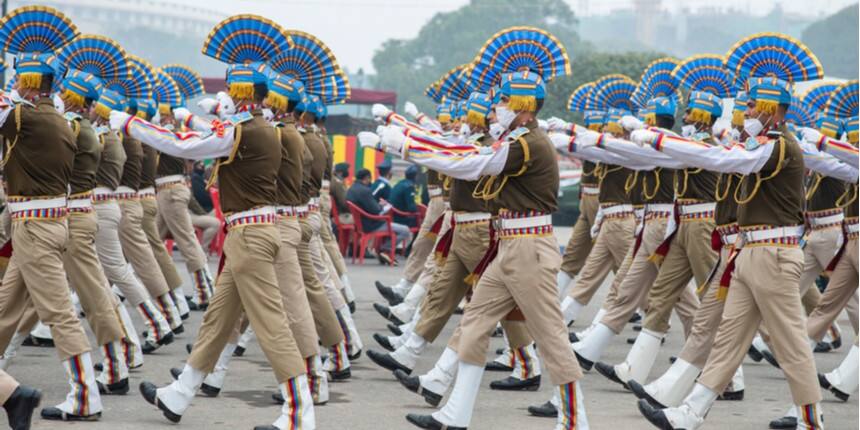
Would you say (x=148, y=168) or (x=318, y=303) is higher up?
(x=148, y=168)

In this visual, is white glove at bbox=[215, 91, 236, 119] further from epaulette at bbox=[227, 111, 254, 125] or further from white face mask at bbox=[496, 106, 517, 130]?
white face mask at bbox=[496, 106, 517, 130]

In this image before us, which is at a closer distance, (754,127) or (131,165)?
(754,127)

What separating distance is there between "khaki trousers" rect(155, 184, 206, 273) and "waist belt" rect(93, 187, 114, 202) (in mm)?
2727

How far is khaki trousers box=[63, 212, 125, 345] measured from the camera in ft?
27.7

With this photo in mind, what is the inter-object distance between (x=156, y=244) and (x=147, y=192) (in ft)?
1.52

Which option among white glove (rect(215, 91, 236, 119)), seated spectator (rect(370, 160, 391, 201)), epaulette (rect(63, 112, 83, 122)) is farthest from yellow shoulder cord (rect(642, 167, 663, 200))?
seated spectator (rect(370, 160, 391, 201))

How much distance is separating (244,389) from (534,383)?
194cm

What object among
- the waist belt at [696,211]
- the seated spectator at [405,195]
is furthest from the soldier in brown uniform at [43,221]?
the seated spectator at [405,195]

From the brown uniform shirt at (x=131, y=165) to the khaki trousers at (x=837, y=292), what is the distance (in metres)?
5.30

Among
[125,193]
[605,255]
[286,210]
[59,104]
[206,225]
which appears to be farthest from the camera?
[206,225]

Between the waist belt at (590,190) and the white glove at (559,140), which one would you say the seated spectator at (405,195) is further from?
the white glove at (559,140)

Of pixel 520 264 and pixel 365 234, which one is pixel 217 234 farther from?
pixel 520 264

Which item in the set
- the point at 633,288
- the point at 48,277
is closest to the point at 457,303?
the point at 633,288

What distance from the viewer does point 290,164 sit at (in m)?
8.30
